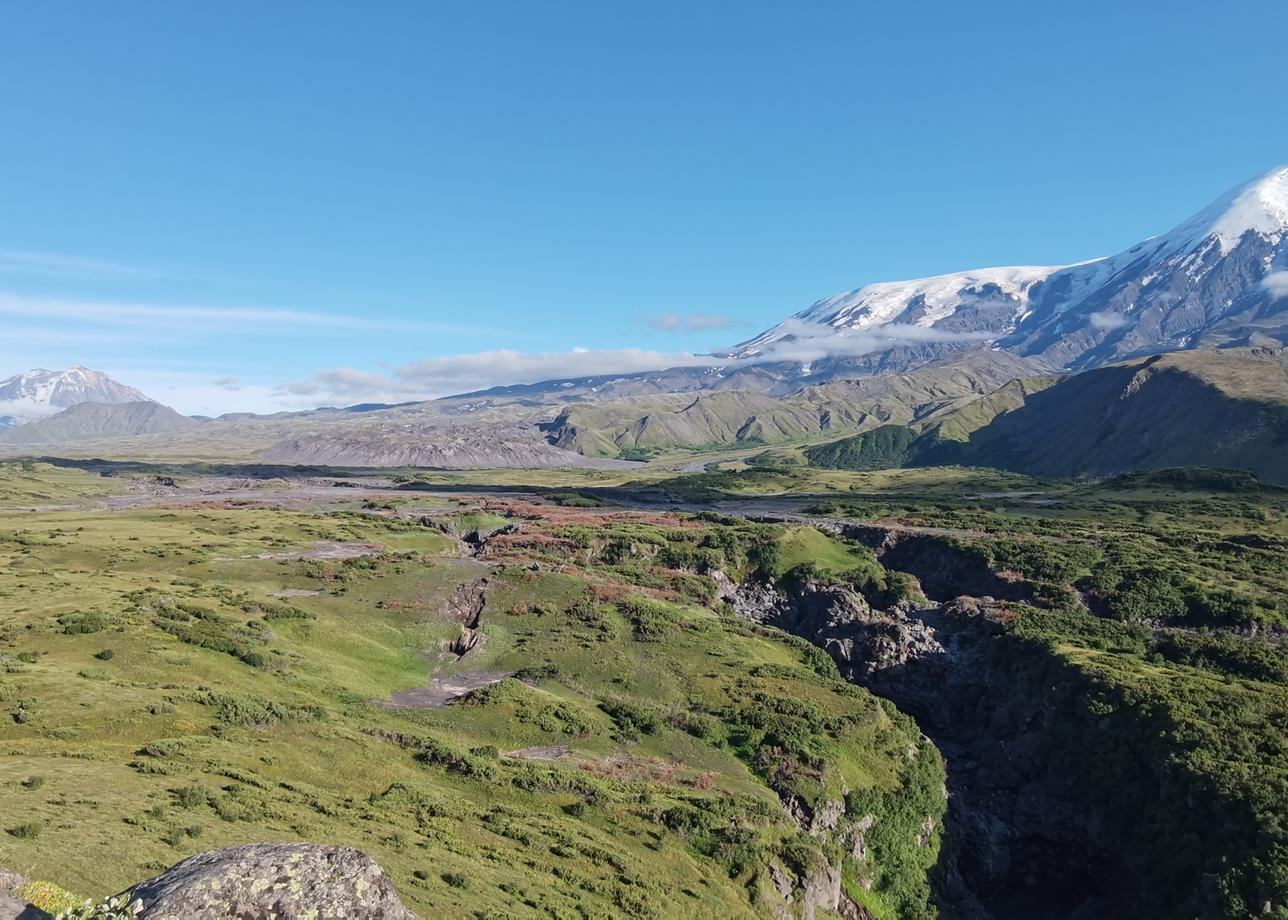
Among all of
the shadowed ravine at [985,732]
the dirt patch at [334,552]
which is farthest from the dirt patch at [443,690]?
the dirt patch at [334,552]

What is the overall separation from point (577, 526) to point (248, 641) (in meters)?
67.5

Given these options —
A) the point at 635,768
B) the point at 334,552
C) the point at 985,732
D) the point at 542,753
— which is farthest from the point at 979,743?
the point at 334,552

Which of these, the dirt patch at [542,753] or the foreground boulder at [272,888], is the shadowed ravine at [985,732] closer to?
the dirt patch at [542,753]

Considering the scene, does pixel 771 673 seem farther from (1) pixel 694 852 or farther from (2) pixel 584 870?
(2) pixel 584 870

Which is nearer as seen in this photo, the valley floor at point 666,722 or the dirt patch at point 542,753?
the valley floor at point 666,722

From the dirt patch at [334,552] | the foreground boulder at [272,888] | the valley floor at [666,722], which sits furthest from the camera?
the dirt patch at [334,552]

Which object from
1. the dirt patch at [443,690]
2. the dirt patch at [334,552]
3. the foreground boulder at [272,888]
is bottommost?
the dirt patch at [443,690]

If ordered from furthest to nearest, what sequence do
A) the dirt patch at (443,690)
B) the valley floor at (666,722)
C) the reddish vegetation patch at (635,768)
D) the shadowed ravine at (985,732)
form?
the dirt patch at (443,690)
the shadowed ravine at (985,732)
the reddish vegetation patch at (635,768)
the valley floor at (666,722)

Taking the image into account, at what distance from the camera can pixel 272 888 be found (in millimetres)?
14820

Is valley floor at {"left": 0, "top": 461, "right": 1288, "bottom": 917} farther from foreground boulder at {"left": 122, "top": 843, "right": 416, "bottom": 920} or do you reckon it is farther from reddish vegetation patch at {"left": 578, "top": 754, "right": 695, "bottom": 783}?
foreground boulder at {"left": 122, "top": 843, "right": 416, "bottom": 920}

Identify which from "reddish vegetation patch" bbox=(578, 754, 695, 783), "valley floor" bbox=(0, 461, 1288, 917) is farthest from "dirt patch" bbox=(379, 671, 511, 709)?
"reddish vegetation patch" bbox=(578, 754, 695, 783)

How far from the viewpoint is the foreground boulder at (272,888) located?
1405cm

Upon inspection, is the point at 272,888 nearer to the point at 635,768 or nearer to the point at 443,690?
the point at 635,768

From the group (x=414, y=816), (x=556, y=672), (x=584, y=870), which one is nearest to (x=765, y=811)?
(x=584, y=870)
